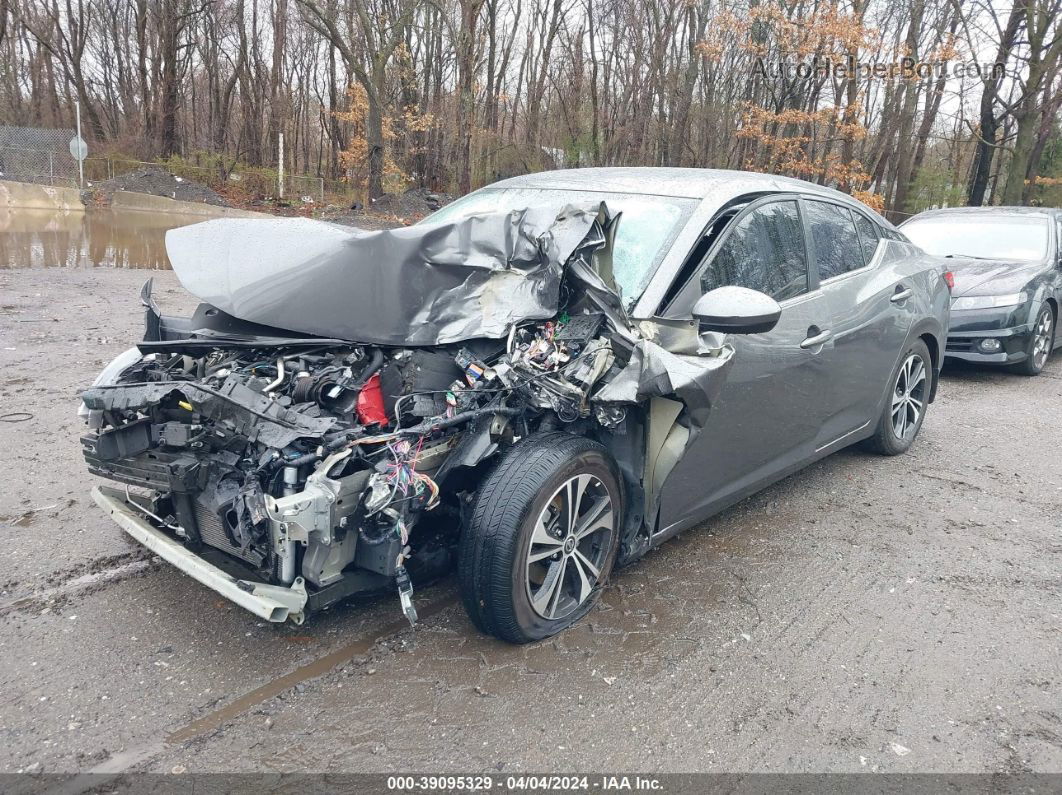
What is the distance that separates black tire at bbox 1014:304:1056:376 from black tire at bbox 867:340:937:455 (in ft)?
11.1

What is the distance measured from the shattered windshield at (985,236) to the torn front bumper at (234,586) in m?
8.24

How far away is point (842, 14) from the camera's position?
21188mm

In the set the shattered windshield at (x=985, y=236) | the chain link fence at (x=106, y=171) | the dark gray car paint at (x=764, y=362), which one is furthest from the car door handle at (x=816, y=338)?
the chain link fence at (x=106, y=171)

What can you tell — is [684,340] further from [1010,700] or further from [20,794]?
[20,794]

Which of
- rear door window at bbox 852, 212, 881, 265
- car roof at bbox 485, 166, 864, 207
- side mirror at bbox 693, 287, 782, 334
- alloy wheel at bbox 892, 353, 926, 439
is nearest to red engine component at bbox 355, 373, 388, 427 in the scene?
side mirror at bbox 693, 287, 782, 334

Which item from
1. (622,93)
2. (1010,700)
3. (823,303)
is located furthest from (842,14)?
(1010,700)

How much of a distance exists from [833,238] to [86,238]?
1739cm

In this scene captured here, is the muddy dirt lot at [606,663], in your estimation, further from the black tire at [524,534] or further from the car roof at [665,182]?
the car roof at [665,182]

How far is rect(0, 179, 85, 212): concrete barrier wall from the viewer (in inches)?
874

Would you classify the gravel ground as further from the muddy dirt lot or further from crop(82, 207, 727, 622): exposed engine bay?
crop(82, 207, 727, 622): exposed engine bay

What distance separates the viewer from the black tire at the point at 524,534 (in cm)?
287

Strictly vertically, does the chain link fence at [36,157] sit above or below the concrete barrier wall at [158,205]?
above

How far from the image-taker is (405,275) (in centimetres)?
344

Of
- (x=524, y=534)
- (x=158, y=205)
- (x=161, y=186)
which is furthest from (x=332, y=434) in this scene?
(x=161, y=186)
